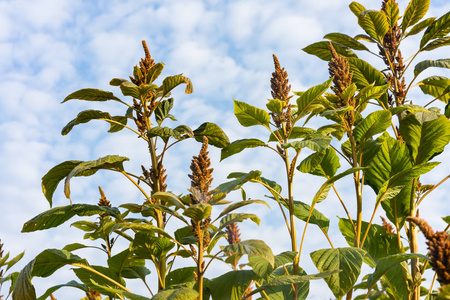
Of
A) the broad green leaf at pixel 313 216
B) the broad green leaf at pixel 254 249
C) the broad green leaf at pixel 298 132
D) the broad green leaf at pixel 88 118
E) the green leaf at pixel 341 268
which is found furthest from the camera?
the broad green leaf at pixel 313 216

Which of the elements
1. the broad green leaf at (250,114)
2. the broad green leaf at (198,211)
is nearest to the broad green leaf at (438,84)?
the broad green leaf at (250,114)

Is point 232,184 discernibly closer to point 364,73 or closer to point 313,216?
point 313,216

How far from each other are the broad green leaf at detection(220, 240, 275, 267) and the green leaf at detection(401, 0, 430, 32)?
2305 millimetres

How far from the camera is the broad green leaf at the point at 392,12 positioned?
3.32 meters

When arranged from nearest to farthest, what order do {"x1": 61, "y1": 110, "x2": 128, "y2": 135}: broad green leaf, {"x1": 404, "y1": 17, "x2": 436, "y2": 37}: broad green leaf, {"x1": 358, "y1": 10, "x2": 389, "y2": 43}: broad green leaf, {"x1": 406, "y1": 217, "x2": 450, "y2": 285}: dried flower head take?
→ 1. {"x1": 406, "y1": 217, "x2": 450, "y2": 285}: dried flower head
2. {"x1": 61, "y1": 110, "x2": 128, "y2": 135}: broad green leaf
3. {"x1": 358, "y1": 10, "x2": 389, "y2": 43}: broad green leaf
4. {"x1": 404, "y1": 17, "x2": 436, "y2": 37}: broad green leaf

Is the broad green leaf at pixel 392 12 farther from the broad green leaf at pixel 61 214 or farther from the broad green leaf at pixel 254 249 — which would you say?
the broad green leaf at pixel 61 214

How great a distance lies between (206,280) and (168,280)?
363mm

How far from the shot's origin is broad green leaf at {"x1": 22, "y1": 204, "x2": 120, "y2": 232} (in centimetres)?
262

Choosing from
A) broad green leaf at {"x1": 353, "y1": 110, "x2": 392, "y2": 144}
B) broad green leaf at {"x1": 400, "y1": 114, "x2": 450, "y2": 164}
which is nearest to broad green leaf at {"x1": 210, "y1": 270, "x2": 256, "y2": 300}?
broad green leaf at {"x1": 353, "y1": 110, "x2": 392, "y2": 144}

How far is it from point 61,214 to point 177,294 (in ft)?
3.64

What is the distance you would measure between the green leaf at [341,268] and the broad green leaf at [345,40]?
189 cm

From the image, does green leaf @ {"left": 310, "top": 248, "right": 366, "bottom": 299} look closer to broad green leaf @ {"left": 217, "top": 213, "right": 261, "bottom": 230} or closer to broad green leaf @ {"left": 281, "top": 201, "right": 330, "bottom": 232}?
broad green leaf @ {"left": 217, "top": 213, "right": 261, "bottom": 230}

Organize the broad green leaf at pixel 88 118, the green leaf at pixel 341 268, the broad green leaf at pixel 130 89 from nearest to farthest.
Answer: the green leaf at pixel 341 268, the broad green leaf at pixel 130 89, the broad green leaf at pixel 88 118

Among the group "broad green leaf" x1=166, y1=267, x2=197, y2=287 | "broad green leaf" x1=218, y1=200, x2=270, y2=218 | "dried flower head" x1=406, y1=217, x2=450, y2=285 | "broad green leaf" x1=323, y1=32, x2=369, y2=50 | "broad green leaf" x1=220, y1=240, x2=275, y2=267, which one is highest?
"broad green leaf" x1=323, y1=32, x2=369, y2=50
